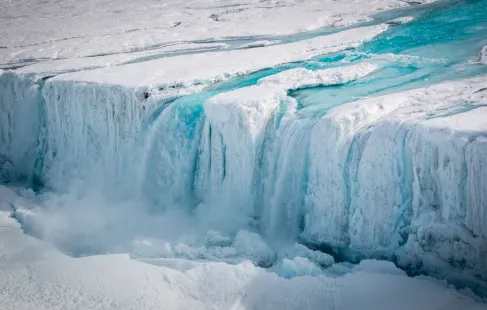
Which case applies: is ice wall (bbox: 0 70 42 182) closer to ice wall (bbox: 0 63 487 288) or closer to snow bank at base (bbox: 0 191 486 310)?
ice wall (bbox: 0 63 487 288)

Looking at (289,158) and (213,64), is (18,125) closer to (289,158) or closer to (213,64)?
(213,64)

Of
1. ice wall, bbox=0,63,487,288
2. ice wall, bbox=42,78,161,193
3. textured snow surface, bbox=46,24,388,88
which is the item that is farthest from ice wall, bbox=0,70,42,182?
textured snow surface, bbox=46,24,388,88

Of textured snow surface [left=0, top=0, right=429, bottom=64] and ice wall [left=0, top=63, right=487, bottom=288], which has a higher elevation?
textured snow surface [left=0, top=0, right=429, bottom=64]

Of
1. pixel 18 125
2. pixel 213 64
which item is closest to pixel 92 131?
pixel 18 125

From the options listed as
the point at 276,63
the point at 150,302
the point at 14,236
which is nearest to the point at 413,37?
the point at 276,63

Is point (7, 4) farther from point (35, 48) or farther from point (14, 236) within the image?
point (14, 236)
